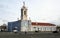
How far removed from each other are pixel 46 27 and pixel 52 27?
10.6ft

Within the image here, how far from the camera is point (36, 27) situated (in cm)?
9994

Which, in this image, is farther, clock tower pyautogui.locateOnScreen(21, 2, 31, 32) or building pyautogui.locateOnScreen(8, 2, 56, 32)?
building pyautogui.locateOnScreen(8, 2, 56, 32)

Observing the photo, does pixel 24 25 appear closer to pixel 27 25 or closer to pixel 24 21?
pixel 27 25

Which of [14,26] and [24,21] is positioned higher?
[24,21]

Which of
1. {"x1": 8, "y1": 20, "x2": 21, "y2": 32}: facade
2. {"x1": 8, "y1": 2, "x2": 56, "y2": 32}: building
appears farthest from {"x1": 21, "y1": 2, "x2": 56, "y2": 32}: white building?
{"x1": 8, "y1": 20, "x2": 21, "y2": 32}: facade

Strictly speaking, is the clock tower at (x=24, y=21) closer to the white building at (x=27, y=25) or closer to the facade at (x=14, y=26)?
the white building at (x=27, y=25)

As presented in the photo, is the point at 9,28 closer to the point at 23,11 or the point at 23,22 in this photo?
the point at 23,22

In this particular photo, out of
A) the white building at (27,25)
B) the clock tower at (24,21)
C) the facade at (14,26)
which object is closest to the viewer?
the clock tower at (24,21)

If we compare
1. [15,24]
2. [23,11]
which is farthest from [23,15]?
[15,24]

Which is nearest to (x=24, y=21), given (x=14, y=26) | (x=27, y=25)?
(x=27, y=25)

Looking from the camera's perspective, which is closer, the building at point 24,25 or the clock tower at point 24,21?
the clock tower at point 24,21

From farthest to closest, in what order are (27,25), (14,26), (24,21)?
(14,26)
(27,25)
(24,21)

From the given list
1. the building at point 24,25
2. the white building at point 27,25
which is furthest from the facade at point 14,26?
the white building at point 27,25

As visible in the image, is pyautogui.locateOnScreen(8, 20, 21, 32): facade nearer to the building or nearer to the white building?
the building
